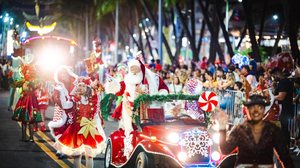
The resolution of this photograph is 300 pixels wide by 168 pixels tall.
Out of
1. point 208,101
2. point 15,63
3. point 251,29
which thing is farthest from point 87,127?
point 251,29

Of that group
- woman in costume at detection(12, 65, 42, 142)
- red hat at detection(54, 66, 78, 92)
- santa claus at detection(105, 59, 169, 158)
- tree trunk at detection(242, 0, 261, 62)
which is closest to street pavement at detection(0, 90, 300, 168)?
woman in costume at detection(12, 65, 42, 142)

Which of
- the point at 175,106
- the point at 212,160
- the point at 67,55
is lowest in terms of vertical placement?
the point at 212,160

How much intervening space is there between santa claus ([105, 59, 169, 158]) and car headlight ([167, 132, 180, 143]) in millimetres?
1572

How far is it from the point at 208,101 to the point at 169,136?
2.84ft

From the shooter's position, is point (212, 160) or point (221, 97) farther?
point (221, 97)

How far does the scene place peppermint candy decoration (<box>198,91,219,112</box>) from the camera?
36.2 ft

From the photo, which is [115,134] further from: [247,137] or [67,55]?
[67,55]

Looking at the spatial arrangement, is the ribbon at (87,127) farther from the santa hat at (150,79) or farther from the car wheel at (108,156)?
the santa hat at (150,79)

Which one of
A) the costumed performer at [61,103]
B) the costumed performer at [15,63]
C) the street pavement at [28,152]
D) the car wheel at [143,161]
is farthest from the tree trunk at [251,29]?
the car wheel at [143,161]

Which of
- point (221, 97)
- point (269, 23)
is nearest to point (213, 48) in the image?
point (269, 23)

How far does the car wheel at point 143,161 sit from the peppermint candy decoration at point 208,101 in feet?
3.87

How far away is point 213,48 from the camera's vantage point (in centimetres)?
3822

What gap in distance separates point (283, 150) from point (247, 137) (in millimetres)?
398

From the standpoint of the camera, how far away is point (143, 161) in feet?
35.8
